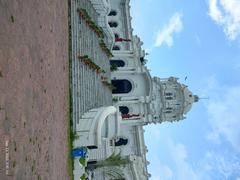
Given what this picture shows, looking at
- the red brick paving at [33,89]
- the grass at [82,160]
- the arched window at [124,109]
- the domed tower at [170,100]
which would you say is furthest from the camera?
the domed tower at [170,100]

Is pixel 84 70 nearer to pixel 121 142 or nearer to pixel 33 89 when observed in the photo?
pixel 33 89

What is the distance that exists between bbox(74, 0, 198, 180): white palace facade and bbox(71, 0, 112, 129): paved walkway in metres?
4.00

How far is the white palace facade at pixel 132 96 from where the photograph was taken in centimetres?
4541

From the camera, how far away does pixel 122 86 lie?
48156 millimetres

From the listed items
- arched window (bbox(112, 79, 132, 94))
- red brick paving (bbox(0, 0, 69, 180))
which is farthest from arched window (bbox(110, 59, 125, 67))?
red brick paving (bbox(0, 0, 69, 180))

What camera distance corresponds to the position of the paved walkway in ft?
101

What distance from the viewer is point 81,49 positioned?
33.5 meters

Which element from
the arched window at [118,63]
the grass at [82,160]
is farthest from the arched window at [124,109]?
the grass at [82,160]

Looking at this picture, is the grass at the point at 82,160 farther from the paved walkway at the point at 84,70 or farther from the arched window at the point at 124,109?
the arched window at the point at 124,109

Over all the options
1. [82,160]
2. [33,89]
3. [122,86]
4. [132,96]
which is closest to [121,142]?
[132,96]

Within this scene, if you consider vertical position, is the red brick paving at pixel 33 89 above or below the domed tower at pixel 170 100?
below

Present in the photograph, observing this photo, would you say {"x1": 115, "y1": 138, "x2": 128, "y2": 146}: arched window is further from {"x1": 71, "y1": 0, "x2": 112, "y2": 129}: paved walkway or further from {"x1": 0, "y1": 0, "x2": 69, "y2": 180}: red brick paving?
{"x1": 0, "y1": 0, "x2": 69, "y2": 180}: red brick paving

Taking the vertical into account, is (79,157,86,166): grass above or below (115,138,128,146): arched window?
below

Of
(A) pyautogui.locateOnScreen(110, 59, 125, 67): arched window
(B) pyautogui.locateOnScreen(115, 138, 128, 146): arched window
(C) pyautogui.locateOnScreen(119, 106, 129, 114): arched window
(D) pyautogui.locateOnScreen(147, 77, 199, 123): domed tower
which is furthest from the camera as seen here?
(D) pyautogui.locateOnScreen(147, 77, 199, 123): domed tower
